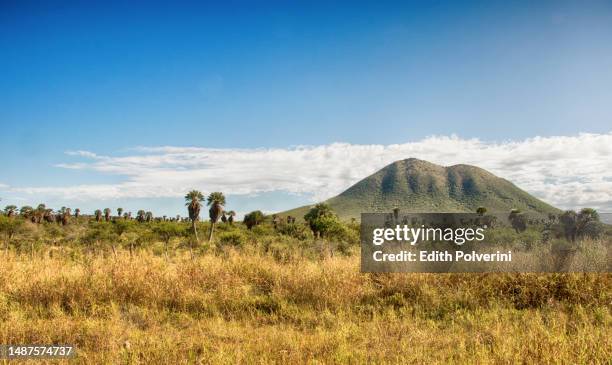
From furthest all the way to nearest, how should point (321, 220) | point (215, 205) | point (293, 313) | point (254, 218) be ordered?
point (254, 218), point (215, 205), point (321, 220), point (293, 313)

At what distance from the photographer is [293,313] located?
8375 millimetres

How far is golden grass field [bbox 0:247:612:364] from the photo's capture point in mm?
6031

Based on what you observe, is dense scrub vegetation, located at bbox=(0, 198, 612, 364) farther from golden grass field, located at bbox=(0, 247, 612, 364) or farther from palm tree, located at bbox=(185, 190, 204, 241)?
palm tree, located at bbox=(185, 190, 204, 241)

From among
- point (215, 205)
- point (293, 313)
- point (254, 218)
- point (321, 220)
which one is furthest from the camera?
point (254, 218)

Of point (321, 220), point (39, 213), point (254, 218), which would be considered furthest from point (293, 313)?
point (39, 213)

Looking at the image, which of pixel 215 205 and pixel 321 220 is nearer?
pixel 321 220

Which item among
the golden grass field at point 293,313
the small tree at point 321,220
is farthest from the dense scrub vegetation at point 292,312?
the small tree at point 321,220

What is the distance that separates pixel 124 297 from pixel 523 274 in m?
8.49

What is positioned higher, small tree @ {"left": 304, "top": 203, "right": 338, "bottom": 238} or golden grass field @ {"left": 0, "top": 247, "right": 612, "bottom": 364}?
small tree @ {"left": 304, "top": 203, "right": 338, "bottom": 238}

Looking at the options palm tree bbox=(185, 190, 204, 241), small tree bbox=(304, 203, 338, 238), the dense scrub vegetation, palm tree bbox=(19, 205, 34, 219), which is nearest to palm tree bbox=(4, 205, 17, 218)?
palm tree bbox=(19, 205, 34, 219)

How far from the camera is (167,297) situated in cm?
905

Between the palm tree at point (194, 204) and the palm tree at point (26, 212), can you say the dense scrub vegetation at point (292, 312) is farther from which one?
the palm tree at point (26, 212)

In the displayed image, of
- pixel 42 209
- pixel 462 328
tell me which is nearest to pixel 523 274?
pixel 462 328

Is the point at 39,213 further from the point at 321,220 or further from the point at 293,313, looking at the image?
the point at 293,313
